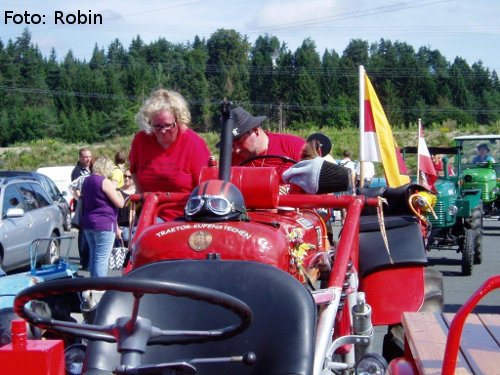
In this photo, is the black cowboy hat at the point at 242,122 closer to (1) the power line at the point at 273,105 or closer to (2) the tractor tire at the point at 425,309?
(2) the tractor tire at the point at 425,309

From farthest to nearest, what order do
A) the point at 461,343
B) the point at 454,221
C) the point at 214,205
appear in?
the point at 454,221, the point at 214,205, the point at 461,343

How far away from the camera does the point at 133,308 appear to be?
202 cm

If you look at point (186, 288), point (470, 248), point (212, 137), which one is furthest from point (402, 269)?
point (212, 137)

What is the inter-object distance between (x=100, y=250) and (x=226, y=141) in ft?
13.7

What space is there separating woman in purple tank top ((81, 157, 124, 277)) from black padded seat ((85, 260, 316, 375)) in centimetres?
525

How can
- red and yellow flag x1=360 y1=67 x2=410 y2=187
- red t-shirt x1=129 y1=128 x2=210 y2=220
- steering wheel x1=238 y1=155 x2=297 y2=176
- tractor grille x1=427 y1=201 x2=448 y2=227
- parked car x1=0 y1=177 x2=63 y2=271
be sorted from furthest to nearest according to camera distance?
tractor grille x1=427 y1=201 x2=448 y2=227, parked car x1=0 y1=177 x2=63 y2=271, red and yellow flag x1=360 y1=67 x2=410 y2=187, red t-shirt x1=129 y1=128 x2=210 y2=220, steering wheel x1=238 y1=155 x2=297 y2=176

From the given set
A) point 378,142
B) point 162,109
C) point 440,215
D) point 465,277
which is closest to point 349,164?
point 440,215

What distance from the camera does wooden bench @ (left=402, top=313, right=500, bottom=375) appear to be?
2.63 m

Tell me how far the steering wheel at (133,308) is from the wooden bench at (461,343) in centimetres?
83

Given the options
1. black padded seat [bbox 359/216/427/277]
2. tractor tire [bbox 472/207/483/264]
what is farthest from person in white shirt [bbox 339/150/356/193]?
tractor tire [bbox 472/207/483/264]

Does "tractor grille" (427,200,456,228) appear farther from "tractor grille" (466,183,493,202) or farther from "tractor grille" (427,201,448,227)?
"tractor grille" (466,183,493,202)

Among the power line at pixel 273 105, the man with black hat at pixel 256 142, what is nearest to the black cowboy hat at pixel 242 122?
the man with black hat at pixel 256 142

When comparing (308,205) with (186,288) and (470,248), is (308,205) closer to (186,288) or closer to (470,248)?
(186,288)

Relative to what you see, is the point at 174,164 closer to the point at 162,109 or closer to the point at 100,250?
the point at 162,109
